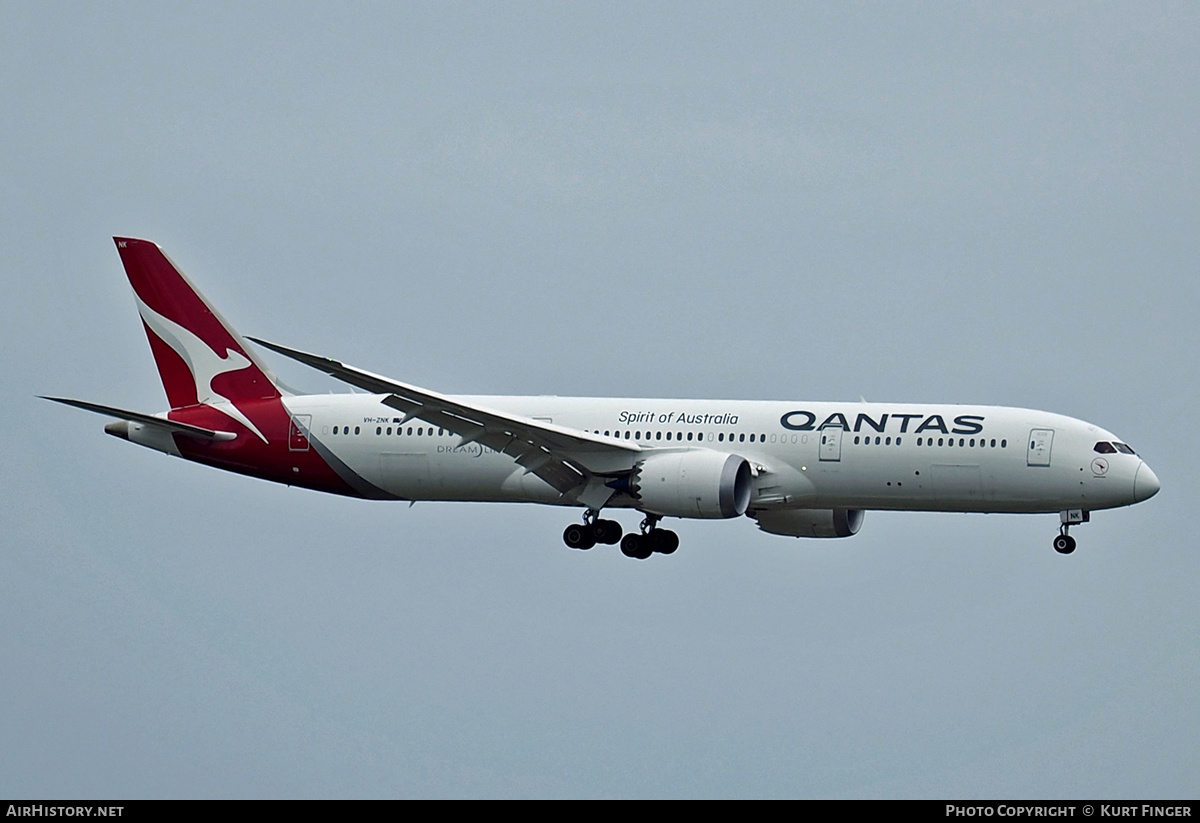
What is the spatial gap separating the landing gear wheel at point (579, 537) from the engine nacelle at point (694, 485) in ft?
12.7

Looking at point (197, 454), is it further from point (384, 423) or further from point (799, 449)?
point (799, 449)

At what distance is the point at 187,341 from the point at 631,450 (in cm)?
1683

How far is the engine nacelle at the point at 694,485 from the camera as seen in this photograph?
55.0 meters

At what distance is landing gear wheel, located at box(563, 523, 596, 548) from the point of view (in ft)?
196

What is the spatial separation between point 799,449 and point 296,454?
1630 centimetres

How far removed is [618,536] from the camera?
60281 millimetres

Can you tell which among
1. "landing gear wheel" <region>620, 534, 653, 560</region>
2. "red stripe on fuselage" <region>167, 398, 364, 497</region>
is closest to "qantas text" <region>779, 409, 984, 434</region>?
"landing gear wheel" <region>620, 534, 653, 560</region>

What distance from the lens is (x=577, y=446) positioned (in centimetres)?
5691

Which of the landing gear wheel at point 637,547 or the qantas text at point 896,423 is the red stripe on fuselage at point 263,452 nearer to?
the landing gear wheel at point 637,547

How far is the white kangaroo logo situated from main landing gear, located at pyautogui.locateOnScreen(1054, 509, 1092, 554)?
85.9 feet

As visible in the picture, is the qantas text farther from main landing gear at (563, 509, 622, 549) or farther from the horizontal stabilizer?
the horizontal stabilizer

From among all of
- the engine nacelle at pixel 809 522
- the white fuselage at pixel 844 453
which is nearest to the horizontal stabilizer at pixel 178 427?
the white fuselage at pixel 844 453

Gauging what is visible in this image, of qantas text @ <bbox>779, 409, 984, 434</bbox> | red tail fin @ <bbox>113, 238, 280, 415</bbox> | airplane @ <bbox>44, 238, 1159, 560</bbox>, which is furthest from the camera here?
red tail fin @ <bbox>113, 238, 280, 415</bbox>
